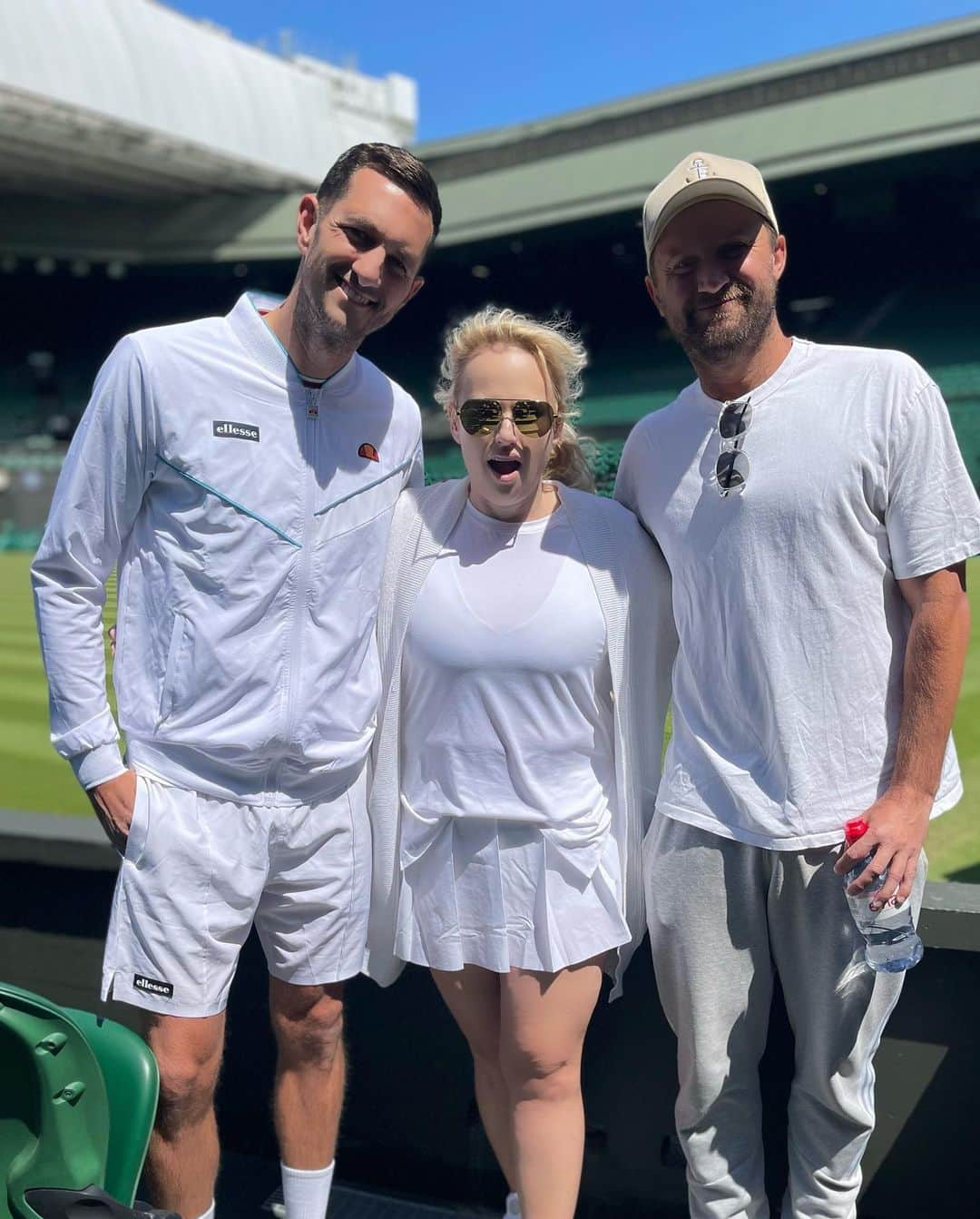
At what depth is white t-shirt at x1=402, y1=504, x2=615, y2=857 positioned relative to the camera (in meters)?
2.15

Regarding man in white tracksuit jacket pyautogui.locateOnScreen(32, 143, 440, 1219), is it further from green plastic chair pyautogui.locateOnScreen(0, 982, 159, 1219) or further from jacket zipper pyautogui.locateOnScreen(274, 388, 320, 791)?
green plastic chair pyautogui.locateOnScreen(0, 982, 159, 1219)

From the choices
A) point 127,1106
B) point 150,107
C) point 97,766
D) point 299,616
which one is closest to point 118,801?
point 97,766

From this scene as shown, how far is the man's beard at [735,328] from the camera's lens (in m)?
2.04

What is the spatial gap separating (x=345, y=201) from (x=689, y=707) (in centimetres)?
120

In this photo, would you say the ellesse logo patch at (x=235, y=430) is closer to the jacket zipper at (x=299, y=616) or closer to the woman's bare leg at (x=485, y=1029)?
the jacket zipper at (x=299, y=616)

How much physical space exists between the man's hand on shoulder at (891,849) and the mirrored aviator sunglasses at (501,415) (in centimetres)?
96

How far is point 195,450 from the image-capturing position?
2.18 meters

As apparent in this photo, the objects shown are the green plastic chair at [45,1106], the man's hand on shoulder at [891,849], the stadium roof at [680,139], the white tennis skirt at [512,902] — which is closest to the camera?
the green plastic chair at [45,1106]

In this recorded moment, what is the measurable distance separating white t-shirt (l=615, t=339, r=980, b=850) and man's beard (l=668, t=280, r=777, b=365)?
0.09 m

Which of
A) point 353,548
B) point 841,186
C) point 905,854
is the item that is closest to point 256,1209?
point 353,548

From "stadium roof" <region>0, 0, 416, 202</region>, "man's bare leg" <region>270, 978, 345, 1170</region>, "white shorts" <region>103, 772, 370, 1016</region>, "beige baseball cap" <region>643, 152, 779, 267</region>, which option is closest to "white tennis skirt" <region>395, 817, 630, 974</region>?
"white shorts" <region>103, 772, 370, 1016</region>

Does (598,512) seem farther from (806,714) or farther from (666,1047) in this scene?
(666,1047)

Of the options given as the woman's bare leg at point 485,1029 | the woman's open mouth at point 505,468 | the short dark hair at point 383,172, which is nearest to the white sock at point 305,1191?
the woman's bare leg at point 485,1029

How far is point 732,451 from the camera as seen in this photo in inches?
80.9
